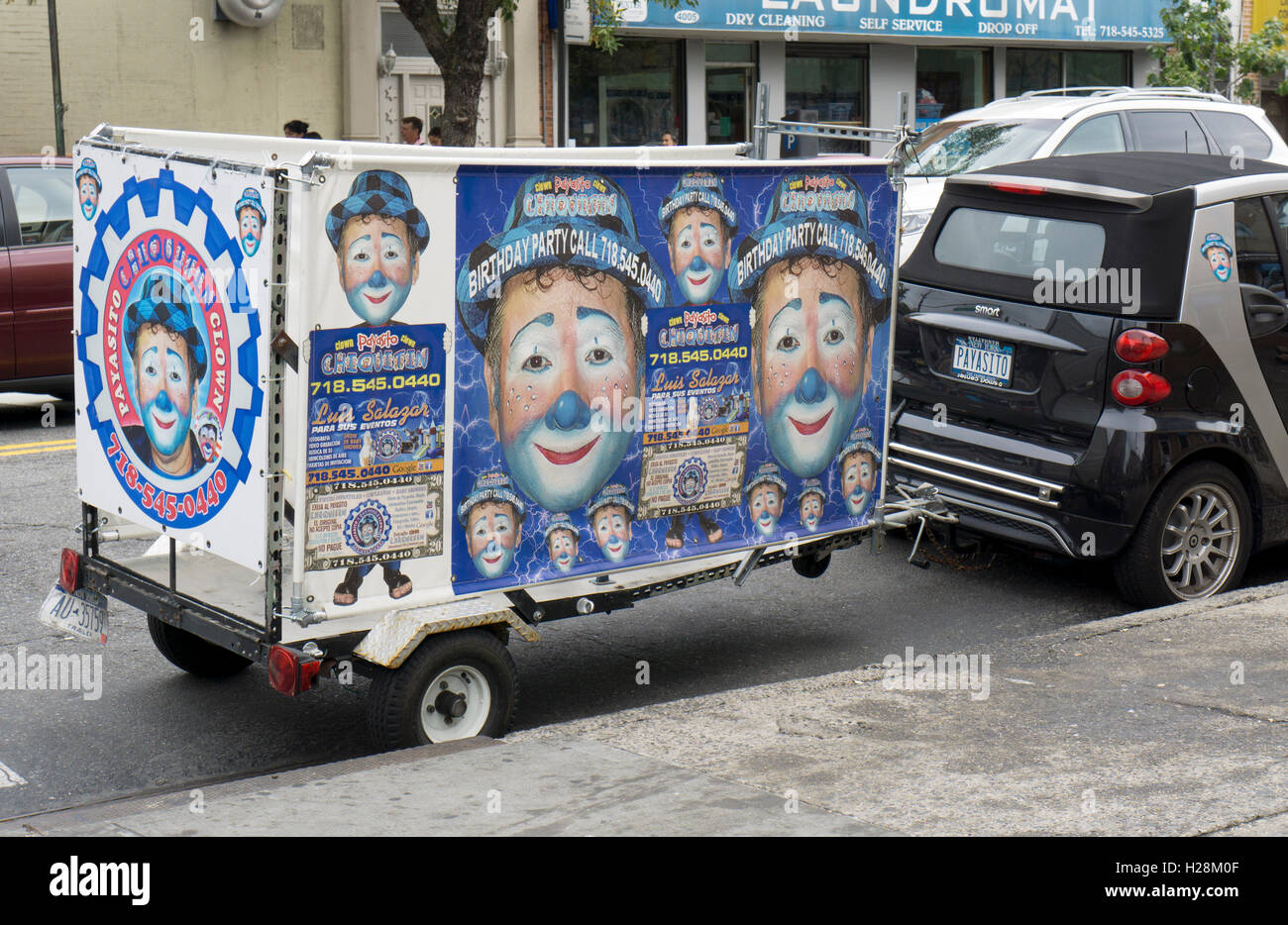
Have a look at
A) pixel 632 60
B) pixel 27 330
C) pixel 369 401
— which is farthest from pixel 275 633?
pixel 632 60

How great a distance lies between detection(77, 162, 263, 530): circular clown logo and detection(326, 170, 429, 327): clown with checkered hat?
13.7 inches

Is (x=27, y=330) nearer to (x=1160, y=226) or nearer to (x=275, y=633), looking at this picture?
(x=275, y=633)

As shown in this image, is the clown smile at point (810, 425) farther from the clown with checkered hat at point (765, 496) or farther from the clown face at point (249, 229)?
the clown face at point (249, 229)

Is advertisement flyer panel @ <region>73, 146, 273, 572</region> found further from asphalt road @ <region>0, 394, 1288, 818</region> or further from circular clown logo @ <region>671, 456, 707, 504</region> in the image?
circular clown logo @ <region>671, 456, 707, 504</region>

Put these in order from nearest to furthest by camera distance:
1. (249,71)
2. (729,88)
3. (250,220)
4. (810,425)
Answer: (250,220) → (810,425) → (249,71) → (729,88)

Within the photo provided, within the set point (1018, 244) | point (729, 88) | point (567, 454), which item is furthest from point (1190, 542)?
point (729, 88)

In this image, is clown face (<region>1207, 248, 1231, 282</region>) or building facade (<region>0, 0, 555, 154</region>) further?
building facade (<region>0, 0, 555, 154</region>)

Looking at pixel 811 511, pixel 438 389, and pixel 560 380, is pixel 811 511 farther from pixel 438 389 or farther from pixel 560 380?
pixel 438 389

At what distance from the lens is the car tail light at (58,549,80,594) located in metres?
6.04

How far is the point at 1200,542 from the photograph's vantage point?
303 inches

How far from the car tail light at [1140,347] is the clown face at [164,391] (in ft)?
13.6

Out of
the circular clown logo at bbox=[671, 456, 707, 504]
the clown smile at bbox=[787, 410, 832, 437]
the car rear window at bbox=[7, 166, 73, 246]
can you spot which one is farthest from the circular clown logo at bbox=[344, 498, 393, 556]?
the car rear window at bbox=[7, 166, 73, 246]

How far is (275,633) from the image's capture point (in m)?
5.23

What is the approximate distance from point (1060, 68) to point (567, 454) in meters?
23.8
